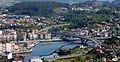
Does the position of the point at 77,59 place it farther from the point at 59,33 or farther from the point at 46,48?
the point at 59,33

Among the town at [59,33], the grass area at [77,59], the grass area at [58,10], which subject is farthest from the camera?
the grass area at [58,10]

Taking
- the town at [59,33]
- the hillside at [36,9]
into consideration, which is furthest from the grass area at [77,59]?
the hillside at [36,9]

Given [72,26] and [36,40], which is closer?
[36,40]

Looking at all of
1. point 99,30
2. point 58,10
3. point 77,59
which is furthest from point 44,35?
point 58,10

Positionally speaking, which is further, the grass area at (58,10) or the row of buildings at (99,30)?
the grass area at (58,10)

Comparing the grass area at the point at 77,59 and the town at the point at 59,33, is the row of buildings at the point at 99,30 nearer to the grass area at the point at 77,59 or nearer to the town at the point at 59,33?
the town at the point at 59,33

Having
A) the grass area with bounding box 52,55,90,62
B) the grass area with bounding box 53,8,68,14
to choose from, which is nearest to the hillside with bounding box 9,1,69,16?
the grass area with bounding box 53,8,68,14

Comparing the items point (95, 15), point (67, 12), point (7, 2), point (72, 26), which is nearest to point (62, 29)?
point (72, 26)

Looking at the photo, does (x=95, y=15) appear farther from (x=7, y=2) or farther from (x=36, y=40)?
(x=7, y=2)

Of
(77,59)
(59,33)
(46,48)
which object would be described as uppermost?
(77,59)

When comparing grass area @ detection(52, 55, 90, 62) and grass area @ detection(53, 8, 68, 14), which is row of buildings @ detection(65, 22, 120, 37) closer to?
grass area @ detection(52, 55, 90, 62)

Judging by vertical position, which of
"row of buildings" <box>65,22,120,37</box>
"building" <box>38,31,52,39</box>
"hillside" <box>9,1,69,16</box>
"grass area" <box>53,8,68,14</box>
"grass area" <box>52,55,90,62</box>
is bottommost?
"grass area" <box>53,8,68,14</box>
